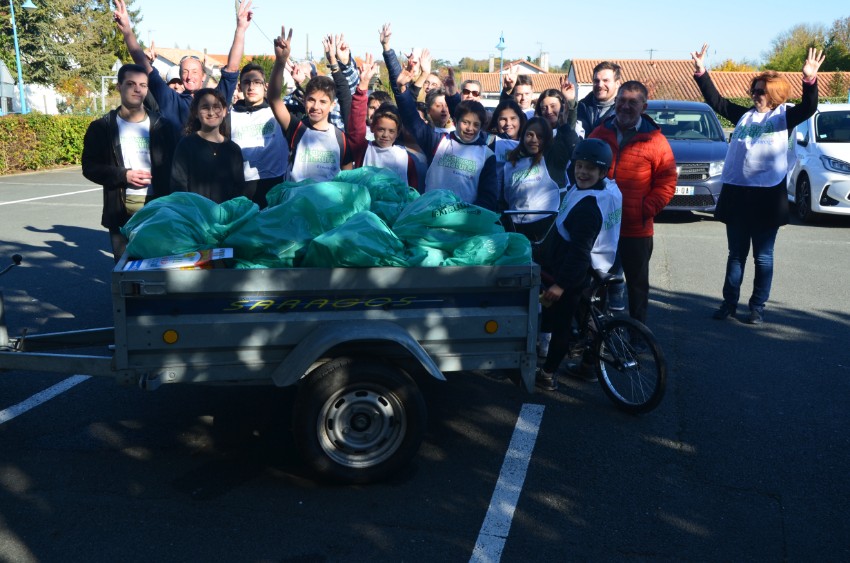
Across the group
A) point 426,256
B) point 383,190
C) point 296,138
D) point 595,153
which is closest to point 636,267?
point 595,153

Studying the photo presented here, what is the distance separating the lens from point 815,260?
10289 millimetres

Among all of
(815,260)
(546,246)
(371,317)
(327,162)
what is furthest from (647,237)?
(815,260)

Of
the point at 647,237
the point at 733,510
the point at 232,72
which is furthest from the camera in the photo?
the point at 232,72

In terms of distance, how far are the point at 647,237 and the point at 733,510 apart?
2522 millimetres

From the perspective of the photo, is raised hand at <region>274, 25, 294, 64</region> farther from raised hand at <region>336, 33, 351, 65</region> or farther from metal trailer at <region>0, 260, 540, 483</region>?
metal trailer at <region>0, 260, 540, 483</region>

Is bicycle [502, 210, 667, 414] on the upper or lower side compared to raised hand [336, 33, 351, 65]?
lower

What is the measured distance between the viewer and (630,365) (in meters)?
5.19

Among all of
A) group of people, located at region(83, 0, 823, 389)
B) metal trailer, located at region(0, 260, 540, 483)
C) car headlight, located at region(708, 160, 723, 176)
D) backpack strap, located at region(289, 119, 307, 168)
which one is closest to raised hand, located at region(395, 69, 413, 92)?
group of people, located at region(83, 0, 823, 389)

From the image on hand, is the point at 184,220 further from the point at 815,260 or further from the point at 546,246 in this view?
the point at 815,260

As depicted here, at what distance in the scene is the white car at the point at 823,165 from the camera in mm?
12586

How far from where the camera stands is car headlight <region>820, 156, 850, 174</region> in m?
12.6

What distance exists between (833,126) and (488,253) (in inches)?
450

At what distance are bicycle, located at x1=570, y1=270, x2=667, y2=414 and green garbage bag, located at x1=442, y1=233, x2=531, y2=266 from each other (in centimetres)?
118

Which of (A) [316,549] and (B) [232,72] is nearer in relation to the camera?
(A) [316,549]
